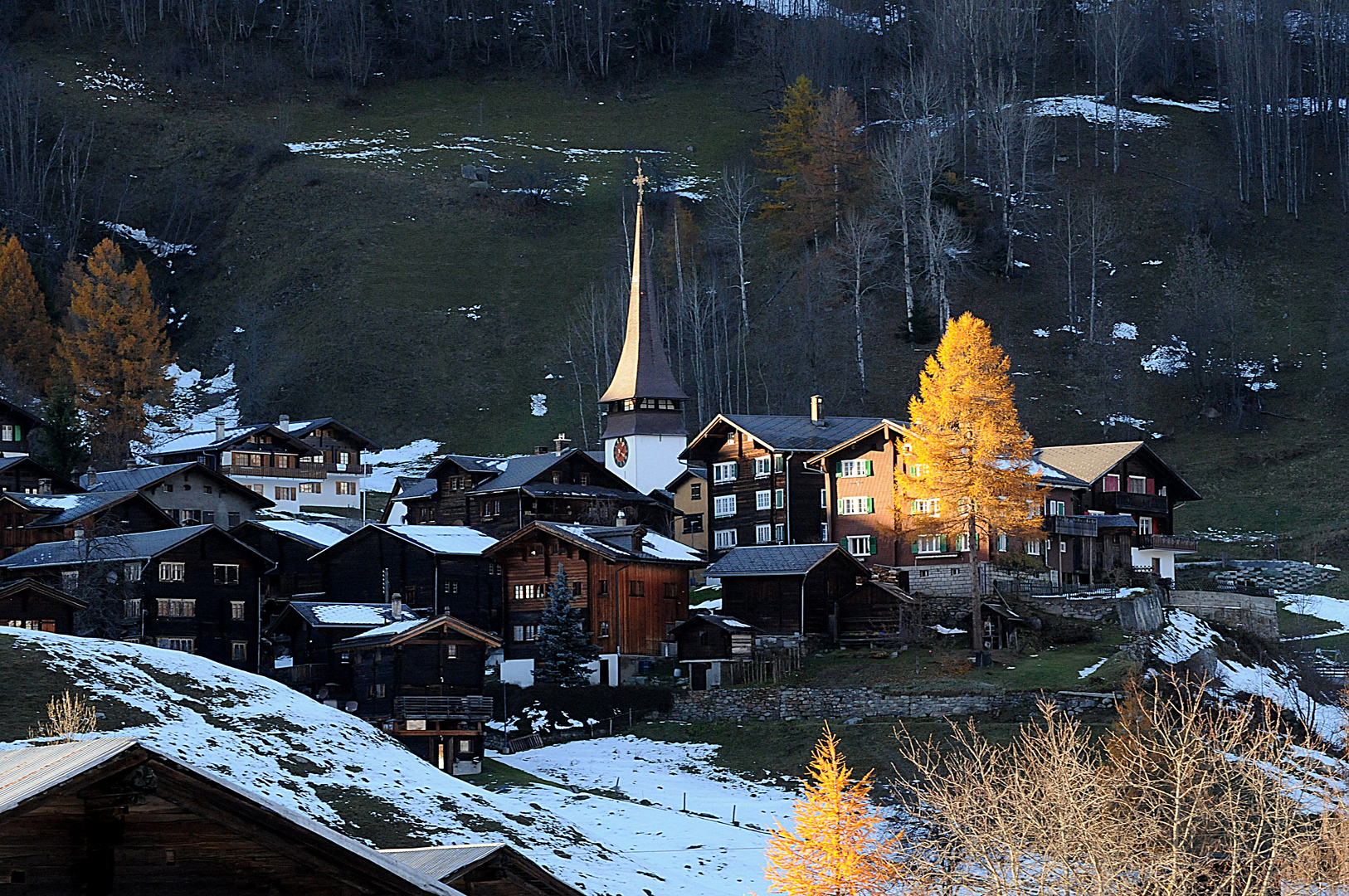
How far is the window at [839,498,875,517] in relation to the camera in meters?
67.5

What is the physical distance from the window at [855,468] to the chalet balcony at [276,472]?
32565 mm

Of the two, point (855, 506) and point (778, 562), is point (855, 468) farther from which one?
point (778, 562)

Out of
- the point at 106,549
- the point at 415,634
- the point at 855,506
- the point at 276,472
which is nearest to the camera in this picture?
the point at 415,634

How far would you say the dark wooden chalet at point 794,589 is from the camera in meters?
60.6

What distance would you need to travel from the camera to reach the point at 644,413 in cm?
8719

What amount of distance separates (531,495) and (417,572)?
8.76 m

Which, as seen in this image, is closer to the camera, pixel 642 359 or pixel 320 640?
pixel 320 640

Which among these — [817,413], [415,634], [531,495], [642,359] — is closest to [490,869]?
[415,634]

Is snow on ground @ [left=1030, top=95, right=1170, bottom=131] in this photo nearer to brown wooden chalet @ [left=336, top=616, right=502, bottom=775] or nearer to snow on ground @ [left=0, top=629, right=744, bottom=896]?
brown wooden chalet @ [left=336, top=616, right=502, bottom=775]

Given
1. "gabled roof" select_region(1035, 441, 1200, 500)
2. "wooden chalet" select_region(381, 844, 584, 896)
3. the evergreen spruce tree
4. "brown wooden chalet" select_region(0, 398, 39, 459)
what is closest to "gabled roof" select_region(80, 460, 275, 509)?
"brown wooden chalet" select_region(0, 398, 39, 459)

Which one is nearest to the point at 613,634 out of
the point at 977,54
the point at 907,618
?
the point at 907,618

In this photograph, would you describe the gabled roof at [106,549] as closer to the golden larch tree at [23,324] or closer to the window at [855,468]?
the window at [855,468]

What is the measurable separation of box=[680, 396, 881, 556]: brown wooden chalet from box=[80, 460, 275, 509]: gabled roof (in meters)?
21.1

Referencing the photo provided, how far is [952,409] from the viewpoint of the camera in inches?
2271
